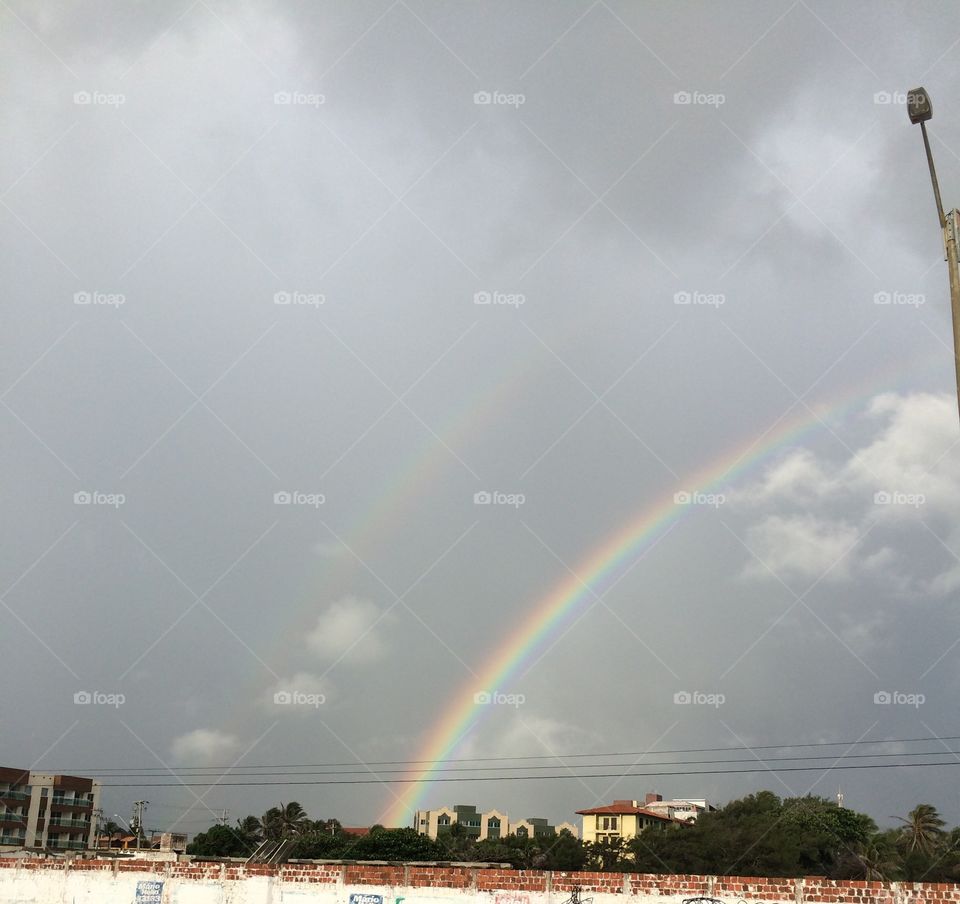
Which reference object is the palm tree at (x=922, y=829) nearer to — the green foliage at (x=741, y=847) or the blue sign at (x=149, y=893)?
the green foliage at (x=741, y=847)

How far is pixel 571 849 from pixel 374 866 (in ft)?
175

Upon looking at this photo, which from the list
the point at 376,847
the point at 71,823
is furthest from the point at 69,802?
the point at 376,847

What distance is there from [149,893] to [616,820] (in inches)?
3485

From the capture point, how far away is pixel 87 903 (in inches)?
969

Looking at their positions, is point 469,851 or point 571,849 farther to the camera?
point 469,851

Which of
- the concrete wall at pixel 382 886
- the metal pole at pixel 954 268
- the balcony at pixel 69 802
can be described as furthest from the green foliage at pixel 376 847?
the metal pole at pixel 954 268

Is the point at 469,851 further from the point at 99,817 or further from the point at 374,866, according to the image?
the point at 374,866

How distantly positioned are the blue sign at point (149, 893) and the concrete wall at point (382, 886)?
2cm

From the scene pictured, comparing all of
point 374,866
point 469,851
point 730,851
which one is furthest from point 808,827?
point 374,866

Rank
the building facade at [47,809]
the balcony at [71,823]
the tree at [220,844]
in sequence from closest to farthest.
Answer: the tree at [220,844]
the building facade at [47,809]
the balcony at [71,823]

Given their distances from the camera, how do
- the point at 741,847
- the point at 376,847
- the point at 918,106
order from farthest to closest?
the point at 376,847 → the point at 741,847 → the point at 918,106

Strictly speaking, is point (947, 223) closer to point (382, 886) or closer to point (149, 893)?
point (382, 886)

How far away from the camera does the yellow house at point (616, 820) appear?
103m

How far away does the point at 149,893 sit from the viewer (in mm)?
23672
